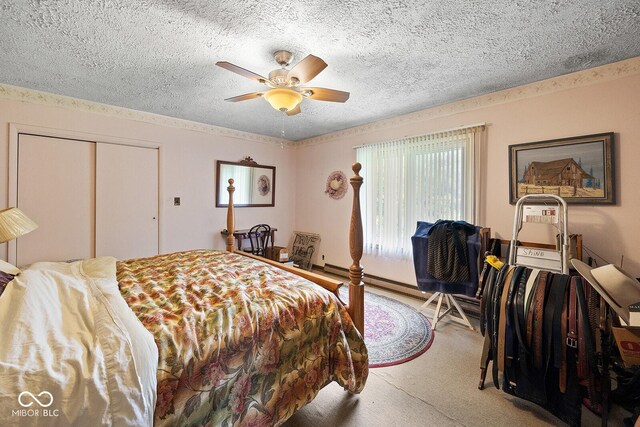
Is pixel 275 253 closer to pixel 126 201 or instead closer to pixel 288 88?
pixel 126 201

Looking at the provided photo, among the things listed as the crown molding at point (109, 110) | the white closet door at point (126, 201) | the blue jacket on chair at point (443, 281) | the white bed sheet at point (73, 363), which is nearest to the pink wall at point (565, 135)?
the blue jacket on chair at point (443, 281)

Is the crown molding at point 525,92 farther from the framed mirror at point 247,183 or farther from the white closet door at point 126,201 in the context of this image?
the white closet door at point 126,201

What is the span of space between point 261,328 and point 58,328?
2.53ft

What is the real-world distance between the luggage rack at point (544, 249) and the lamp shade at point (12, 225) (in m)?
3.87

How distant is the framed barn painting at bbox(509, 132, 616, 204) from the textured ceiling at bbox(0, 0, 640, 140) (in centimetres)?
63

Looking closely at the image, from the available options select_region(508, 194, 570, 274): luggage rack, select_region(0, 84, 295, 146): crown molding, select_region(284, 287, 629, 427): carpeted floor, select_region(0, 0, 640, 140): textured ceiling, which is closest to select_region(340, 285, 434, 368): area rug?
select_region(284, 287, 629, 427): carpeted floor

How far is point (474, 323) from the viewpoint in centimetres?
284

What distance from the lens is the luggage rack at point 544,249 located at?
6.86 ft

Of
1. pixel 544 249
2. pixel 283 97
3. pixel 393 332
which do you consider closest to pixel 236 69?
pixel 283 97

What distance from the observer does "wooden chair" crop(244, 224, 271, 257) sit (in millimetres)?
4464

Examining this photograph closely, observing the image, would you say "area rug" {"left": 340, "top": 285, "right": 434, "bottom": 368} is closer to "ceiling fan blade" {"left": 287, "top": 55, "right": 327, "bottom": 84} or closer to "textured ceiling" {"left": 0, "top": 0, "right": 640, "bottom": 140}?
"ceiling fan blade" {"left": 287, "top": 55, "right": 327, "bottom": 84}

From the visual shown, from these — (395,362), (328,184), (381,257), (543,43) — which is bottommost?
(395,362)

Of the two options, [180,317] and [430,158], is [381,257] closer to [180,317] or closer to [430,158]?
[430,158]

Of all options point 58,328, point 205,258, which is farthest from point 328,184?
point 58,328
